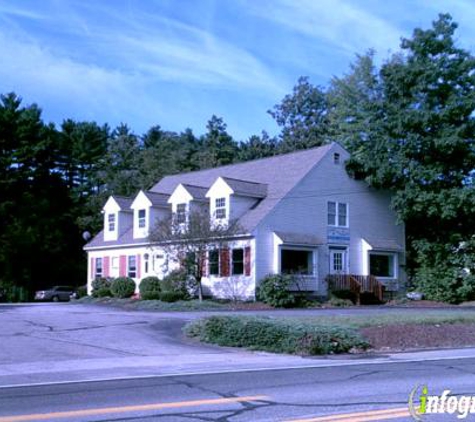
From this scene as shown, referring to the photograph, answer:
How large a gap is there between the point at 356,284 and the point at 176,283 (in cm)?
985

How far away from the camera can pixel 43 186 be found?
A: 6444 cm

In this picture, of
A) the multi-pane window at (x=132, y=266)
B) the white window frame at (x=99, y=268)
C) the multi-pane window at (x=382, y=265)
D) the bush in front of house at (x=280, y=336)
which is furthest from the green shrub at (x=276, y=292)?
the white window frame at (x=99, y=268)

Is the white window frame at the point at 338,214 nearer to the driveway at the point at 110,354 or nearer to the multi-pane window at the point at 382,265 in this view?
the multi-pane window at the point at 382,265

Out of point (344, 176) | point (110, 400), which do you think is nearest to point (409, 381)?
point (110, 400)

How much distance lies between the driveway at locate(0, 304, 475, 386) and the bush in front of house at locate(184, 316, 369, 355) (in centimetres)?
46

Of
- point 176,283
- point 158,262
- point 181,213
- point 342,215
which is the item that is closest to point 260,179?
point 342,215

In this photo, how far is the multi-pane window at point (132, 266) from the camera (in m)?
42.7

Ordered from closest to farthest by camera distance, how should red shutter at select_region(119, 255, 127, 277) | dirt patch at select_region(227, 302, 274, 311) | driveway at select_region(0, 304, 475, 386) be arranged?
driveway at select_region(0, 304, 475, 386) < dirt patch at select_region(227, 302, 274, 311) < red shutter at select_region(119, 255, 127, 277)

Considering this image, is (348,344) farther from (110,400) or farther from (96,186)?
(96,186)

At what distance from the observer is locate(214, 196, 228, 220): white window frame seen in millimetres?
37125

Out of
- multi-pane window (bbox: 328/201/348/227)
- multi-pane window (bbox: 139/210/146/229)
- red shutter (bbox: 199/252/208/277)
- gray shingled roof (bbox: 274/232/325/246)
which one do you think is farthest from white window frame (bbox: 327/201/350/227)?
multi-pane window (bbox: 139/210/146/229)

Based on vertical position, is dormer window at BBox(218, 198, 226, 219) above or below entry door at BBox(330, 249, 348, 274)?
above

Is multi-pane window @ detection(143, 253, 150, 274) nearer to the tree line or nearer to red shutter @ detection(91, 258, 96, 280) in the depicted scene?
red shutter @ detection(91, 258, 96, 280)

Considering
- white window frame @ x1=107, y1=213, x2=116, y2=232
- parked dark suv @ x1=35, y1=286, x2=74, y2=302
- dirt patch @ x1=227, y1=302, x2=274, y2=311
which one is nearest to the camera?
dirt patch @ x1=227, y1=302, x2=274, y2=311
